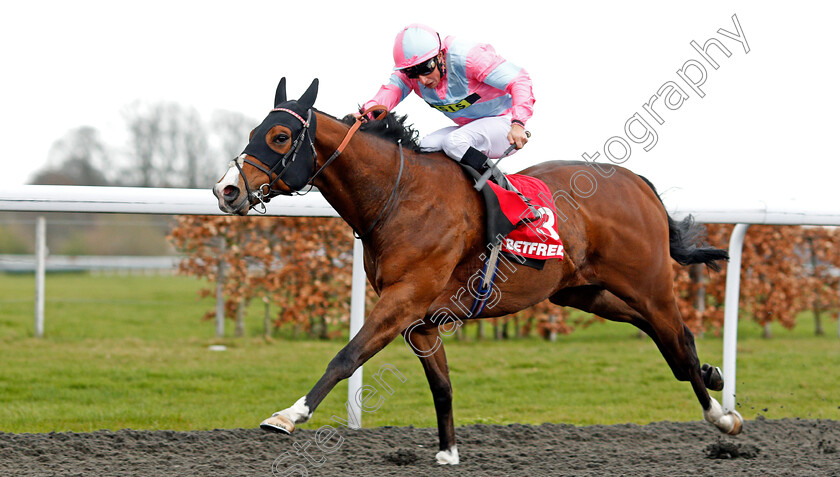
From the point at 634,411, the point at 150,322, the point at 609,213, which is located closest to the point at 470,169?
the point at 609,213

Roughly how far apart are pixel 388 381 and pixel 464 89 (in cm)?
307

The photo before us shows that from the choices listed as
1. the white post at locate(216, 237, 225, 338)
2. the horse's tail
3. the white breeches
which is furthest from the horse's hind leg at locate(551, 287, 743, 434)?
the white post at locate(216, 237, 225, 338)

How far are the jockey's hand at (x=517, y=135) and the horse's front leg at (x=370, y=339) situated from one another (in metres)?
0.79

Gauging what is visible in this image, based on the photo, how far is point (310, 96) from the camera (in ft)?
9.96

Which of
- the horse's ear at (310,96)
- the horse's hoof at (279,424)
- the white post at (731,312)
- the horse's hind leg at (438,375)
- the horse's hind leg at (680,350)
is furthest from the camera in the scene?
the white post at (731,312)

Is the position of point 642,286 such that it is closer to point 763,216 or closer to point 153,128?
point 763,216

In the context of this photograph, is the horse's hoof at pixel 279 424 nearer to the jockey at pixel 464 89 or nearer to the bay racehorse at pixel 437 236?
the bay racehorse at pixel 437 236

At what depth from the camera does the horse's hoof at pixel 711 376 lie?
404 centimetres

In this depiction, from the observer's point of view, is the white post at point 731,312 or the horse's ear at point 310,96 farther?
the white post at point 731,312

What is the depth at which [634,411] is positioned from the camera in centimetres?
514

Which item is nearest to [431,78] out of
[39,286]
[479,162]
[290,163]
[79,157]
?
[479,162]

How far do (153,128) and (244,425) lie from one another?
31389 millimetres

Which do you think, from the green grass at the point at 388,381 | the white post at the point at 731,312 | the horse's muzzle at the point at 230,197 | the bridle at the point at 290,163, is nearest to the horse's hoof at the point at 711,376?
the white post at the point at 731,312

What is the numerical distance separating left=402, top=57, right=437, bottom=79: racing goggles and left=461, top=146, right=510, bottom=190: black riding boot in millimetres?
387
